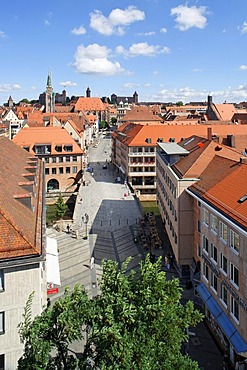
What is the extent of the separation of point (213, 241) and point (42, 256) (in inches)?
459

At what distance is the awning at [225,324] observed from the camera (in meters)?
19.0

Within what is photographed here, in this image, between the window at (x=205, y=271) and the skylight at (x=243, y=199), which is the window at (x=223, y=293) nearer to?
the window at (x=205, y=271)

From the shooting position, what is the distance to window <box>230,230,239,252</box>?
20.2 meters

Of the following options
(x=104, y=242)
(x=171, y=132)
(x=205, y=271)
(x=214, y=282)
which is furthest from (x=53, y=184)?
(x=214, y=282)

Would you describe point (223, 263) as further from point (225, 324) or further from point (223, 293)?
point (225, 324)

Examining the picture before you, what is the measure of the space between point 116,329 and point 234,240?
12524 millimetres

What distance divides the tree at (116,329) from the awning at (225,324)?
9.57 metres

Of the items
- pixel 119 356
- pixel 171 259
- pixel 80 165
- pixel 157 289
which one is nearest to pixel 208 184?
pixel 171 259

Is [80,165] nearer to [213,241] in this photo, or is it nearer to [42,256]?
[213,241]

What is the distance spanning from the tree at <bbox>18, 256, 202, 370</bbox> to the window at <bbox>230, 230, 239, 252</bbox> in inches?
399

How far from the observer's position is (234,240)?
67.7 ft

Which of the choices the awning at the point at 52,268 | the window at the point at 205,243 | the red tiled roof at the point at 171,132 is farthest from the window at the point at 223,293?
the red tiled roof at the point at 171,132

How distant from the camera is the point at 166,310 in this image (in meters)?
10.4

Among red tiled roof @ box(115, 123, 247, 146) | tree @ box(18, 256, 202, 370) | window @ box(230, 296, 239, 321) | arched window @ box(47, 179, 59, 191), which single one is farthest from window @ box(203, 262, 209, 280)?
arched window @ box(47, 179, 59, 191)
